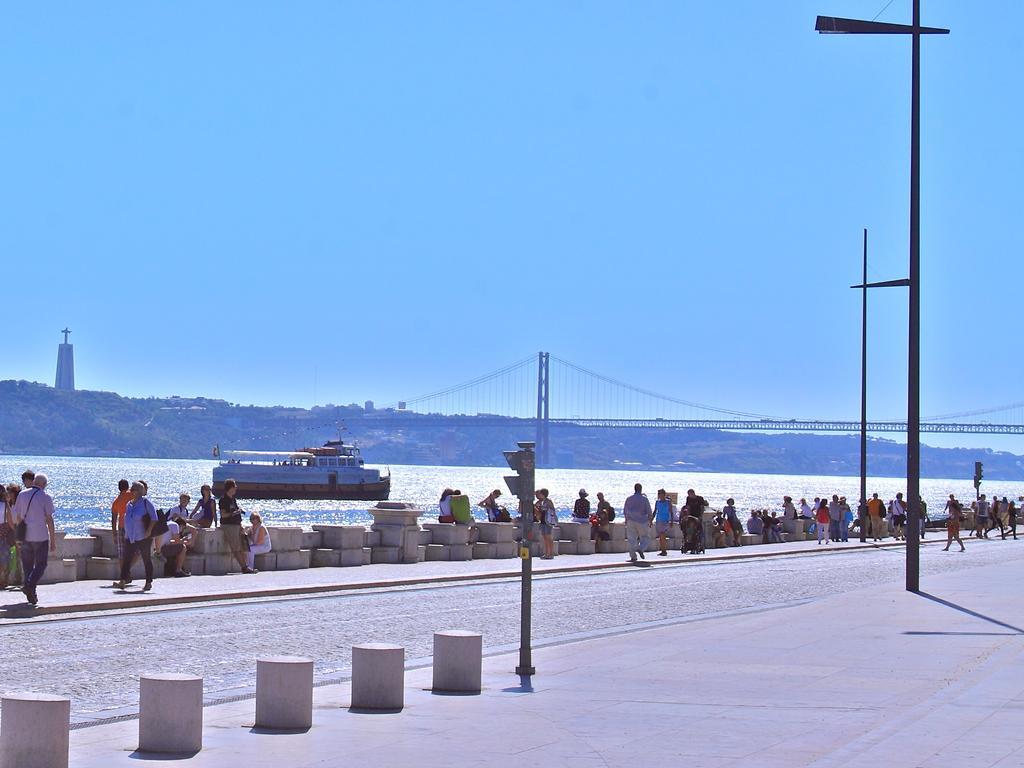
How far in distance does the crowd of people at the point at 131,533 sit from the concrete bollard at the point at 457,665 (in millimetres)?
7332

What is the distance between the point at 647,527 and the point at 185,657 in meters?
19.6

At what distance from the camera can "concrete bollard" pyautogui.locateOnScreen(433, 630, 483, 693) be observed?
40.8 feet

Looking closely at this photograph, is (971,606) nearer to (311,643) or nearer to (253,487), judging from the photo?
(311,643)

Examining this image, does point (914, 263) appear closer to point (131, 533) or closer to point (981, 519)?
point (131, 533)

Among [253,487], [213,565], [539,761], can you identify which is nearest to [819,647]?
[539,761]

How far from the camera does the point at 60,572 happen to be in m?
23.0

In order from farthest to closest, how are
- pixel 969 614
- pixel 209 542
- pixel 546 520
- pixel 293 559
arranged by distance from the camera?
pixel 546 520
pixel 293 559
pixel 209 542
pixel 969 614

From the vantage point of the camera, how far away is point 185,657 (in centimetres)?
1495

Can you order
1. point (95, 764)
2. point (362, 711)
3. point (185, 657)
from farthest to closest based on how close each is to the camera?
point (185, 657) < point (362, 711) < point (95, 764)

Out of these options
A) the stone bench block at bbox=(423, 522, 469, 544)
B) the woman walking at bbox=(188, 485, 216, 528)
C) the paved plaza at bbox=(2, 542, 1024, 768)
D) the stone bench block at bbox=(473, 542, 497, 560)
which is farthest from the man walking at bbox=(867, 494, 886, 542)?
the paved plaza at bbox=(2, 542, 1024, 768)

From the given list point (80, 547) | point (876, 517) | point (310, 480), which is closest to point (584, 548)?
point (80, 547)

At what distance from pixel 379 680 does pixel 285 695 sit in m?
1.12

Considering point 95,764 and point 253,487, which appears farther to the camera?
point 253,487

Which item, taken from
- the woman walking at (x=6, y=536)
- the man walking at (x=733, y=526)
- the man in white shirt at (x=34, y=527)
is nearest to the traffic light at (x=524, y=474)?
the man in white shirt at (x=34, y=527)
